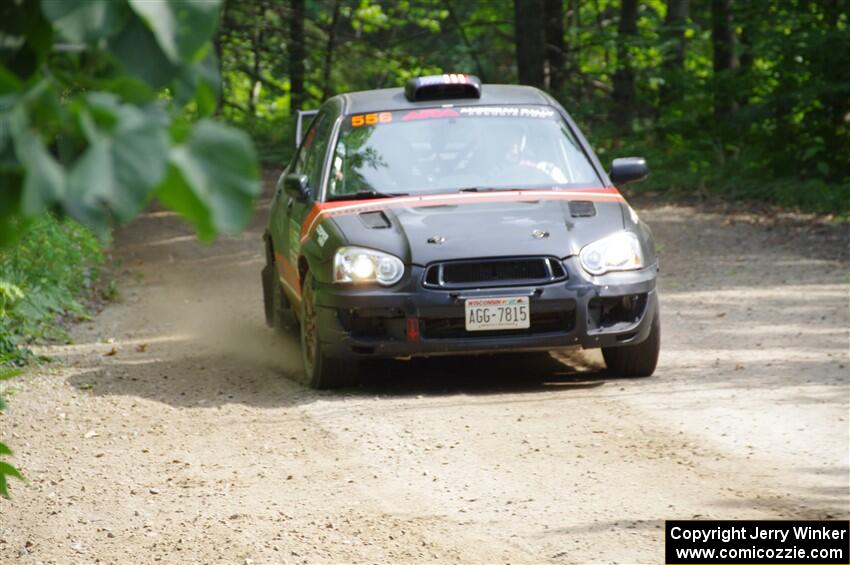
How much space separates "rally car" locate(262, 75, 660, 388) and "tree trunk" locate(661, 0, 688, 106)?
1334 cm

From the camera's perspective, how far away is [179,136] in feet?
5.56

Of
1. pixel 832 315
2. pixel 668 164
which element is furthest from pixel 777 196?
pixel 832 315

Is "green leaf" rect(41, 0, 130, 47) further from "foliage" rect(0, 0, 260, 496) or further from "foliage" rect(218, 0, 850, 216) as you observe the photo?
"foliage" rect(218, 0, 850, 216)

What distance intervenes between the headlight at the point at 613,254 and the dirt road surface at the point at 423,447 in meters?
0.76

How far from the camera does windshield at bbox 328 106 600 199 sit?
909 centimetres

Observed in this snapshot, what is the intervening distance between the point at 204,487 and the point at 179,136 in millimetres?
4747

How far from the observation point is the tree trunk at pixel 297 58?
27.8m

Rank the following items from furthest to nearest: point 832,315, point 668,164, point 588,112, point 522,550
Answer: point 588,112 → point 668,164 → point 832,315 → point 522,550

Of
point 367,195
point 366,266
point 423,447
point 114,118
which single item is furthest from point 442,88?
point 114,118

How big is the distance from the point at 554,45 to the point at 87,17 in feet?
80.1

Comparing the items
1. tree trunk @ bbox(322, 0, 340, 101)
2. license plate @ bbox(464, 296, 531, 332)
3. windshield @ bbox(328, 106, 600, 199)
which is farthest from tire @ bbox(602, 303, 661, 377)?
tree trunk @ bbox(322, 0, 340, 101)

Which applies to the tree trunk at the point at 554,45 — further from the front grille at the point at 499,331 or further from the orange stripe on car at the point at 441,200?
the front grille at the point at 499,331

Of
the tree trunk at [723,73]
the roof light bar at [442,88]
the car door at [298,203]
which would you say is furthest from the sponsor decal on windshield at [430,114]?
the tree trunk at [723,73]

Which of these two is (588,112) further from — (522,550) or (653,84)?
(522,550)
